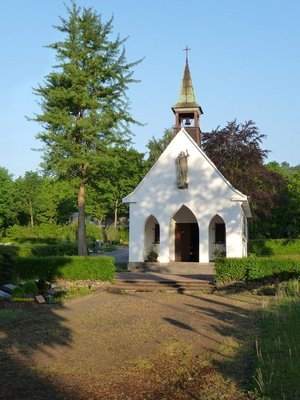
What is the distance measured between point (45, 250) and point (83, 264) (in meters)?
11.6

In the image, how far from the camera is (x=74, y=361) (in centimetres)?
801

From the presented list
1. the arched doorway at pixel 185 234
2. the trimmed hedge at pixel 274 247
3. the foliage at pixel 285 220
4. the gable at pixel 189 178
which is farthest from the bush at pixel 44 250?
the foliage at pixel 285 220

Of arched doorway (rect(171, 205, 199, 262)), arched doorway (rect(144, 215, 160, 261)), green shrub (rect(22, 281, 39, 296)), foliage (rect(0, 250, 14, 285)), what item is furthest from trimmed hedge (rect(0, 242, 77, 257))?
green shrub (rect(22, 281, 39, 296))

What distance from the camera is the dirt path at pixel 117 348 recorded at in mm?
6588

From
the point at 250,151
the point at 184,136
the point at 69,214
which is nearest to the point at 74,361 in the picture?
the point at 184,136

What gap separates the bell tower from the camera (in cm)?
3209

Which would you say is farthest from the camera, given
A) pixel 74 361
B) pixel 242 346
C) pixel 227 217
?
pixel 227 217

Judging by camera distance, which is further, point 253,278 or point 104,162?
point 104,162

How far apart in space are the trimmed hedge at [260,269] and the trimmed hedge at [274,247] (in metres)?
18.2

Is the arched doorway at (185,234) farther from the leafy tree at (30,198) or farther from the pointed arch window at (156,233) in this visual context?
the leafy tree at (30,198)

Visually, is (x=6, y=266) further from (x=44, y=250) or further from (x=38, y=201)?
(x=38, y=201)

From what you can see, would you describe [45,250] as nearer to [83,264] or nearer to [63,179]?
[63,179]

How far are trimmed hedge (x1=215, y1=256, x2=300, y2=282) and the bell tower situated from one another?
14695mm

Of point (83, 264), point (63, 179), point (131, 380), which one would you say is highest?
point (63, 179)
